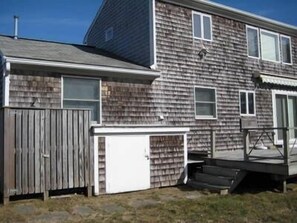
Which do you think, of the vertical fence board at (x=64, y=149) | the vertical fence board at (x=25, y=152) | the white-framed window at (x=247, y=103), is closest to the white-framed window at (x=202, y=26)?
the white-framed window at (x=247, y=103)

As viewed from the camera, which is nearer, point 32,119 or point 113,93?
point 32,119

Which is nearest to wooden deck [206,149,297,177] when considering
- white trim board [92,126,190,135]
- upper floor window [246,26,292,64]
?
white trim board [92,126,190,135]

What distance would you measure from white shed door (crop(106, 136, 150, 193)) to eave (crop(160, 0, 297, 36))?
600cm

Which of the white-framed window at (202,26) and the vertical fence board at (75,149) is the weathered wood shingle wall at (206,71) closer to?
the white-framed window at (202,26)

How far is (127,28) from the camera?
13.9m

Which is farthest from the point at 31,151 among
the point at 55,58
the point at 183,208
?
the point at 183,208

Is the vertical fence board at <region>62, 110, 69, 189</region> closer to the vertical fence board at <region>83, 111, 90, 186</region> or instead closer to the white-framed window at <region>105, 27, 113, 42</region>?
the vertical fence board at <region>83, 111, 90, 186</region>

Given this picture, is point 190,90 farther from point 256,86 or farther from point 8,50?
point 8,50

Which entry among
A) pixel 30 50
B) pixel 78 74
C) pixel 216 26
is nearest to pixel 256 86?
pixel 216 26

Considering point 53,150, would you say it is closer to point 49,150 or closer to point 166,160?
point 49,150

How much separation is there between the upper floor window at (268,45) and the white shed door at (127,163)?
8.03 meters

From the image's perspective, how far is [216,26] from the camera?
14227 mm

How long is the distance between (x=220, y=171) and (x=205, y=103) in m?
3.96

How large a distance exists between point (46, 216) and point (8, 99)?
3.82 metres
